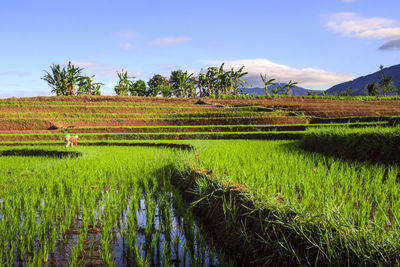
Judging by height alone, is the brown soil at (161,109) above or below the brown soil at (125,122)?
above

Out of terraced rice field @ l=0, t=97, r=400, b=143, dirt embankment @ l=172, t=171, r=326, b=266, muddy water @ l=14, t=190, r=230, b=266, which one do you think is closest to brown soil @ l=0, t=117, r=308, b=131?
terraced rice field @ l=0, t=97, r=400, b=143

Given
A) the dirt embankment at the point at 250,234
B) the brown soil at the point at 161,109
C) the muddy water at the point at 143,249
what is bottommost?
the muddy water at the point at 143,249

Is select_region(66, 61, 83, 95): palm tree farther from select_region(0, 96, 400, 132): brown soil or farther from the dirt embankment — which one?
the dirt embankment

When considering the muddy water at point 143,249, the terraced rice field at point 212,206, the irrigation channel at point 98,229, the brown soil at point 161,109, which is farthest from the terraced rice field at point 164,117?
the muddy water at point 143,249

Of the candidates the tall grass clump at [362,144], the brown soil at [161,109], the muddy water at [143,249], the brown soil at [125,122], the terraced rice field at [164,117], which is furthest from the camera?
the brown soil at [161,109]

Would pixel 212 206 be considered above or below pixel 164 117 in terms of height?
below

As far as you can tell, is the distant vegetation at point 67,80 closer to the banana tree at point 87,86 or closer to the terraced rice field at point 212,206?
the banana tree at point 87,86

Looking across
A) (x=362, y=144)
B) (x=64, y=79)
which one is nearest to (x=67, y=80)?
(x=64, y=79)

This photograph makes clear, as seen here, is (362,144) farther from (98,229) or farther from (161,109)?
(161,109)

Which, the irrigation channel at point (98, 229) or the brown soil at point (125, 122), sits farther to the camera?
the brown soil at point (125, 122)

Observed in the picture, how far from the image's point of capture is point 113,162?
7.41 meters

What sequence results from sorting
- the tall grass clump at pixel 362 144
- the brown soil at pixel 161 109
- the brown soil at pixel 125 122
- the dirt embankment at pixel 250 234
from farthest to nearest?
the brown soil at pixel 161 109 → the brown soil at pixel 125 122 → the tall grass clump at pixel 362 144 → the dirt embankment at pixel 250 234

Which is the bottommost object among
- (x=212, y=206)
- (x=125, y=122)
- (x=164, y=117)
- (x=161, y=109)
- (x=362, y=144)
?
(x=212, y=206)

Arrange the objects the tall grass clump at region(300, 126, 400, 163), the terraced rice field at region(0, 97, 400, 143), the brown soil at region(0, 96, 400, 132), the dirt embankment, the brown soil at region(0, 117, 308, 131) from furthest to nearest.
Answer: the brown soil at region(0, 96, 400, 132) → the brown soil at region(0, 117, 308, 131) → the terraced rice field at region(0, 97, 400, 143) → the tall grass clump at region(300, 126, 400, 163) → the dirt embankment
